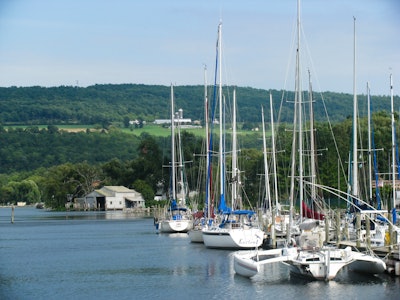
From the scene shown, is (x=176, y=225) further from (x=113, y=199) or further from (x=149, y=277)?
(x=113, y=199)

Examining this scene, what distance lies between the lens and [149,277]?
42.3 m

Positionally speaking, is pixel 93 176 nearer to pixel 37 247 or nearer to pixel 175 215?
pixel 175 215

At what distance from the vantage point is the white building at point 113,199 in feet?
481

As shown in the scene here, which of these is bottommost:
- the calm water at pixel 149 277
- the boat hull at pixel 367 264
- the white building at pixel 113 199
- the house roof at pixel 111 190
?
the calm water at pixel 149 277

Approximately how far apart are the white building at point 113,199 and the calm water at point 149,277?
81190 mm

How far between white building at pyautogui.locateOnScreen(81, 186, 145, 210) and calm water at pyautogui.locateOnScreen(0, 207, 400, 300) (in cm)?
8119

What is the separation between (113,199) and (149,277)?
109 m

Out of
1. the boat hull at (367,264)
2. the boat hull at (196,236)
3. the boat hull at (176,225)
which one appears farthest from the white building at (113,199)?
the boat hull at (367,264)

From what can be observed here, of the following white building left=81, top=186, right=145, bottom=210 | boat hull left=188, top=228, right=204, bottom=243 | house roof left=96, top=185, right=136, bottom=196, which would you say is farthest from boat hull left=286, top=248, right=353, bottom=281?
house roof left=96, top=185, right=136, bottom=196

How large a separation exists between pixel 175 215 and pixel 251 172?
139ft

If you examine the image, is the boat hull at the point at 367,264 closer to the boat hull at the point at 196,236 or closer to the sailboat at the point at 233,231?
the sailboat at the point at 233,231

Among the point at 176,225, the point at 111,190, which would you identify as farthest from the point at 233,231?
the point at 111,190

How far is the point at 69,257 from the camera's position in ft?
179

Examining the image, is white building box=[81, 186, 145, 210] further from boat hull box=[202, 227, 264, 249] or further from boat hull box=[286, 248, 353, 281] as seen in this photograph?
boat hull box=[286, 248, 353, 281]
